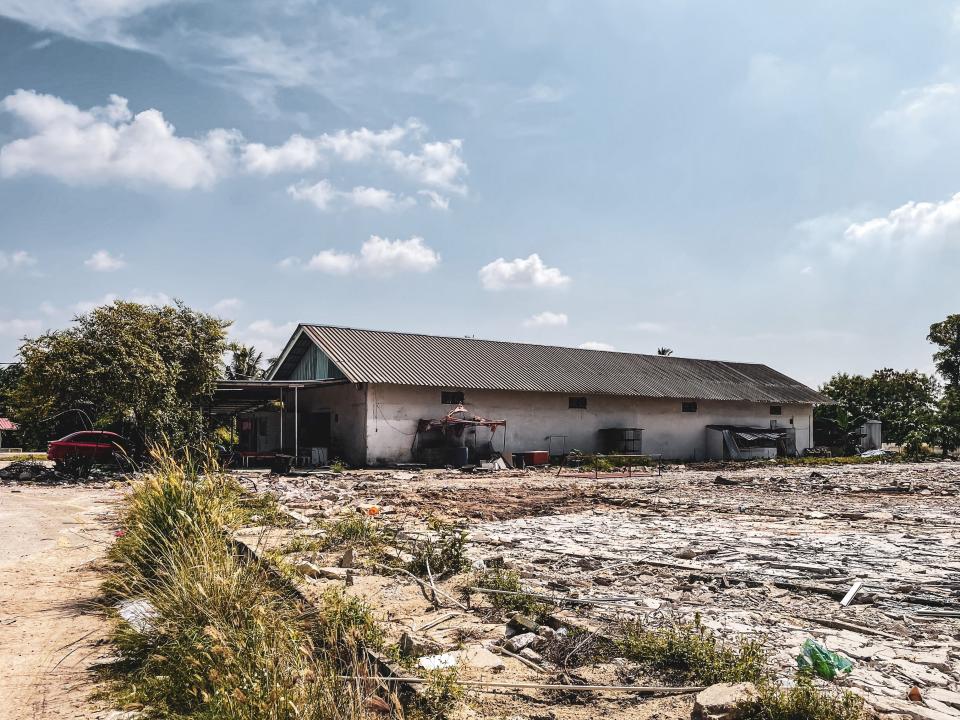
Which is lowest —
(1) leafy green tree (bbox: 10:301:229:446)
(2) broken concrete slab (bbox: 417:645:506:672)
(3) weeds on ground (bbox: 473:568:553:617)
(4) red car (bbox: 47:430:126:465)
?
(2) broken concrete slab (bbox: 417:645:506:672)

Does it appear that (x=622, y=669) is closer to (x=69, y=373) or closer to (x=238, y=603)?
(x=238, y=603)

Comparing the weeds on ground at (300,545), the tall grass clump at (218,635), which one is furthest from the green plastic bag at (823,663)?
the weeds on ground at (300,545)

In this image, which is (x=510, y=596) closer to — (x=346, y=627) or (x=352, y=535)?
(x=346, y=627)

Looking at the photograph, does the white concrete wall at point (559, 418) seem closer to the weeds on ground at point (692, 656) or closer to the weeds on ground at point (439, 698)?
the weeds on ground at point (692, 656)

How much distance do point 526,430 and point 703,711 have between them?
26.9 metres

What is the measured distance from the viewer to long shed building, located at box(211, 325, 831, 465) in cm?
2731

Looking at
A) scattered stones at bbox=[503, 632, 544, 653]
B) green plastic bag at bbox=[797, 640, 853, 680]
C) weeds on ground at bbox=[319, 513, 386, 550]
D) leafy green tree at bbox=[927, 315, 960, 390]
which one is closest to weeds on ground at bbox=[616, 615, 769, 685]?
green plastic bag at bbox=[797, 640, 853, 680]

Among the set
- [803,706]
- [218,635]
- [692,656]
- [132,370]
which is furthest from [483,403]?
[803,706]

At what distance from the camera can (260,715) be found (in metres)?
3.35

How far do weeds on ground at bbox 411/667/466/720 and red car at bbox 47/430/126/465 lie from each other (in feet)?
68.4

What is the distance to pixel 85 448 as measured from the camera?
2281 centimetres

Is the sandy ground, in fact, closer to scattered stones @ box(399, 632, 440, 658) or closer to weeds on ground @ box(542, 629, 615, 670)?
scattered stones @ box(399, 632, 440, 658)

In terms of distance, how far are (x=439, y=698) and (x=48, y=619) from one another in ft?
13.4

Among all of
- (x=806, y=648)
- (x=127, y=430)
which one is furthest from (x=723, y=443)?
(x=806, y=648)
